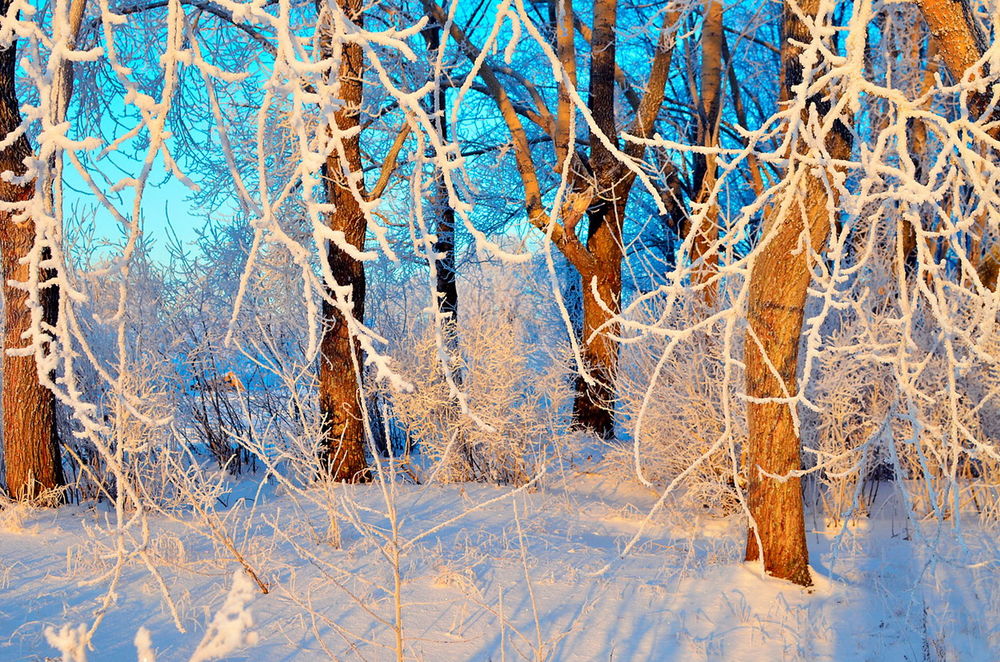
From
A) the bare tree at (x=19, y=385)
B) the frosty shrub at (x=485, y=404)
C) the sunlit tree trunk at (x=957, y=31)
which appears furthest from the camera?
the frosty shrub at (x=485, y=404)

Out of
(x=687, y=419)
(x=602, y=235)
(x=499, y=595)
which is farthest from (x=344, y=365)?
(x=499, y=595)

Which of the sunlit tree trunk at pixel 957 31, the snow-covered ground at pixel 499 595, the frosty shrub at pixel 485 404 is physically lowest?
the snow-covered ground at pixel 499 595

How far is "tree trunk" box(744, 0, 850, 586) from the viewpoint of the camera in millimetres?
4324

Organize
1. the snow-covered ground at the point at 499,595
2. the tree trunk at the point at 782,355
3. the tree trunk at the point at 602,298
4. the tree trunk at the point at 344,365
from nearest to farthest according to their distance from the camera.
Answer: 1. the snow-covered ground at the point at 499,595
2. the tree trunk at the point at 782,355
3. the tree trunk at the point at 344,365
4. the tree trunk at the point at 602,298

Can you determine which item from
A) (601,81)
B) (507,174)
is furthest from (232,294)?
(601,81)

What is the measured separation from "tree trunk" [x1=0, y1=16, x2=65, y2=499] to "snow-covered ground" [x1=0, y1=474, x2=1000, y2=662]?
0.71m

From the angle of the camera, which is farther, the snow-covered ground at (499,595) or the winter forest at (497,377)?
the snow-covered ground at (499,595)

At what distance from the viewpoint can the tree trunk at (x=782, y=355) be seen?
432 centimetres

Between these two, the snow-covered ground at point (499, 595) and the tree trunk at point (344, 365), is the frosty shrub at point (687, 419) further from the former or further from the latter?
the tree trunk at point (344, 365)

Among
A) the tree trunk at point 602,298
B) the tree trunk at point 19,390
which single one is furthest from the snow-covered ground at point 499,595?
the tree trunk at point 602,298

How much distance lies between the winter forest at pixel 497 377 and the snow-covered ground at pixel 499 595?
0.09 feet

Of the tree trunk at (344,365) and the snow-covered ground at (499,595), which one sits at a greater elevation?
the tree trunk at (344,365)

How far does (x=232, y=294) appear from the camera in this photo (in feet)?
35.0

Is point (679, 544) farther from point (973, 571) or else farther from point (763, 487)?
point (973, 571)
